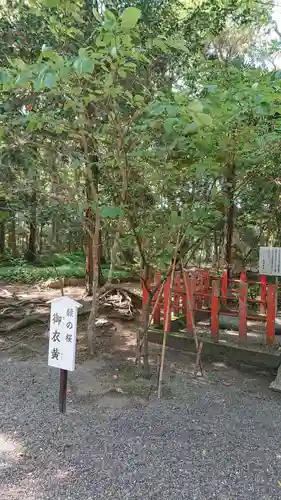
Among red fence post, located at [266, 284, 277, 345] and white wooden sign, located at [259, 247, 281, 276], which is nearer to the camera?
red fence post, located at [266, 284, 277, 345]

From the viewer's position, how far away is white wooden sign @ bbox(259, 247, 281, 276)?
5.53m

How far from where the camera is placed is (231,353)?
488cm

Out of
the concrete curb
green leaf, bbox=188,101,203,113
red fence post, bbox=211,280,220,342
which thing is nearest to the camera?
green leaf, bbox=188,101,203,113

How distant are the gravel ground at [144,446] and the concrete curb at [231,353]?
27.4 inches

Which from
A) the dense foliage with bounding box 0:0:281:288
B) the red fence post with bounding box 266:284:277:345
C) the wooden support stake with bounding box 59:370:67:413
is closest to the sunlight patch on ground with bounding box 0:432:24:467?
the wooden support stake with bounding box 59:370:67:413

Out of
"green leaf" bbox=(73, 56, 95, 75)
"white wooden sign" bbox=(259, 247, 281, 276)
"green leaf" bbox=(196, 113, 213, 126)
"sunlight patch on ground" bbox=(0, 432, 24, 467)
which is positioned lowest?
"sunlight patch on ground" bbox=(0, 432, 24, 467)

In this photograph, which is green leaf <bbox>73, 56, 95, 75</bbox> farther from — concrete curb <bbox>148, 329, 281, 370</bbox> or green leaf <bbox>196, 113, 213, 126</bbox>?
concrete curb <bbox>148, 329, 281, 370</bbox>

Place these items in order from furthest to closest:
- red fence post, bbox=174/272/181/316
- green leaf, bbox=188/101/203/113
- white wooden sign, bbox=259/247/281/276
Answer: red fence post, bbox=174/272/181/316, white wooden sign, bbox=259/247/281/276, green leaf, bbox=188/101/203/113

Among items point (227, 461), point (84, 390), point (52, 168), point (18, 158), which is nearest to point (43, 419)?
point (84, 390)

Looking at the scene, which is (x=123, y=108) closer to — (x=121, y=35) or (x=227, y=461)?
(x=121, y=35)

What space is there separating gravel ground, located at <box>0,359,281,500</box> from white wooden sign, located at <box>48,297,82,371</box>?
518mm

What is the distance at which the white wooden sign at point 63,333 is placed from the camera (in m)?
3.02

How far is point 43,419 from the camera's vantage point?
3.17 m

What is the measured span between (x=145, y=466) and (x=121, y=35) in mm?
2654
